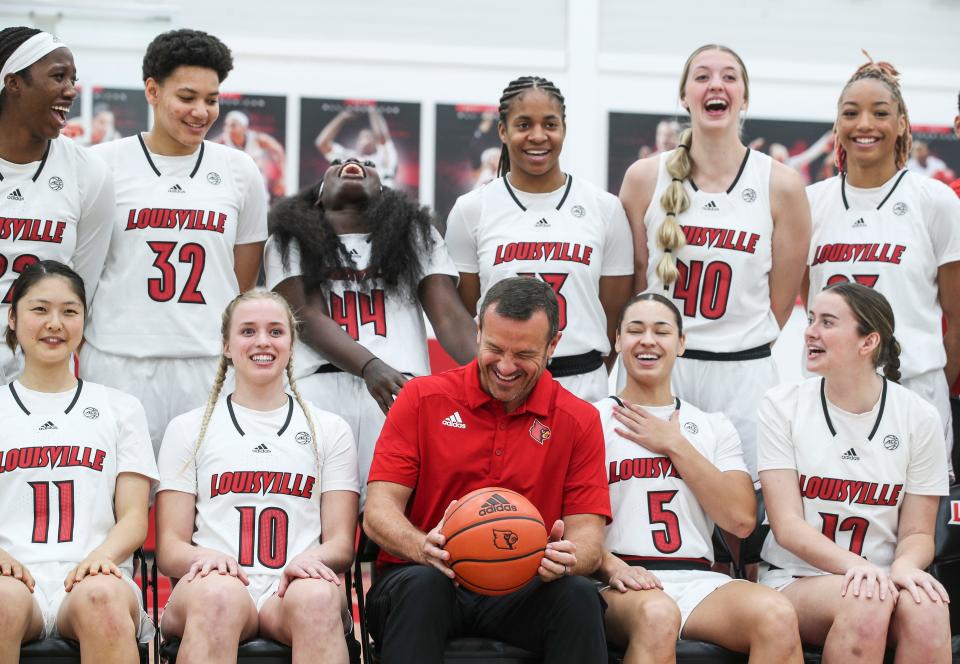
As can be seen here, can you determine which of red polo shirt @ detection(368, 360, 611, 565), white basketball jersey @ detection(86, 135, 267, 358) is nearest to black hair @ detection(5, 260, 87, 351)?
white basketball jersey @ detection(86, 135, 267, 358)

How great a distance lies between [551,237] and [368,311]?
702mm

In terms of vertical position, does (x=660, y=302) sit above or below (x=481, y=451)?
above

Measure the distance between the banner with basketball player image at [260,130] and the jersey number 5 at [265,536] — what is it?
168 inches

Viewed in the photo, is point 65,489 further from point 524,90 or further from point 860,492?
point 860,492

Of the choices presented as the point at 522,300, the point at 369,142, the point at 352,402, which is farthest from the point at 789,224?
the point at 369,142

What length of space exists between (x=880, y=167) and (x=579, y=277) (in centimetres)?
122

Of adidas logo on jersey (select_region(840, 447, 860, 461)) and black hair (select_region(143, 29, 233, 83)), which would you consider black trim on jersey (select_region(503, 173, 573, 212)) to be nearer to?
black hair (select_region(143, 29, 233, 83))

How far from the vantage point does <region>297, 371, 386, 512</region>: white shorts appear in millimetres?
3965

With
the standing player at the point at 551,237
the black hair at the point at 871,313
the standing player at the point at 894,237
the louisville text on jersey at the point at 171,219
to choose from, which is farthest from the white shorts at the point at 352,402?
the standing player at the point at 894,237

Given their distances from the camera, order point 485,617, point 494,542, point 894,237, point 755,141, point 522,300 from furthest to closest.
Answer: point 755,141 → point 894,237 → point 522,300 → point 485,617 → point 494,542

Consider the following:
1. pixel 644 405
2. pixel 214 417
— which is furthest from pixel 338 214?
pixel 644 405

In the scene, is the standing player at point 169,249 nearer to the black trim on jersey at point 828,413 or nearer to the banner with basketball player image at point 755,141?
the black trim on jersey at point 828,413

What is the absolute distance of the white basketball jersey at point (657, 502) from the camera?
11.3 ft

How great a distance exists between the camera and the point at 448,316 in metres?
4.03
